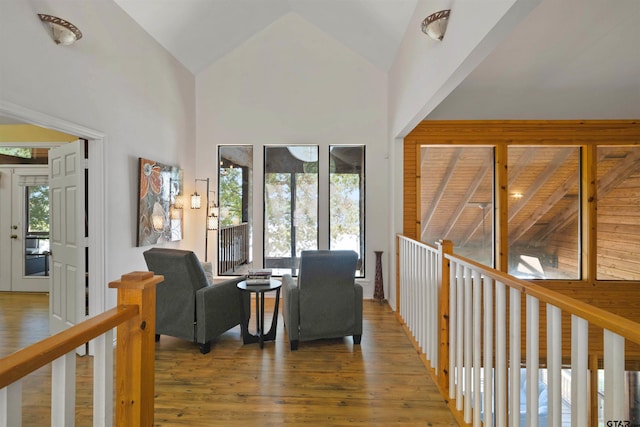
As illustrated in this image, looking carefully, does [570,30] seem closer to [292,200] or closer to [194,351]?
[292,200]

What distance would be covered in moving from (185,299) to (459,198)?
3767 mm

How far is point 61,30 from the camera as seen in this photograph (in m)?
2.36

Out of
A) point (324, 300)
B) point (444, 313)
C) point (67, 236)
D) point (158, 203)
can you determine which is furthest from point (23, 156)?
point (444, 313)

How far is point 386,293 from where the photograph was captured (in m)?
4.62

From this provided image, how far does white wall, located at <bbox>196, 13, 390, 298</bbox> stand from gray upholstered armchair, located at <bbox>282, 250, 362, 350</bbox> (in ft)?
5.95

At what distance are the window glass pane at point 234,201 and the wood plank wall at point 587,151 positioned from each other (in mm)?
2685

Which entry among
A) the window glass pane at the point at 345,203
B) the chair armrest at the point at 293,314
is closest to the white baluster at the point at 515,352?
the chair armrest at the point at 293,314

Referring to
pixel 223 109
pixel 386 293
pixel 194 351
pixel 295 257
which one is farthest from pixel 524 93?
pixel 194 351

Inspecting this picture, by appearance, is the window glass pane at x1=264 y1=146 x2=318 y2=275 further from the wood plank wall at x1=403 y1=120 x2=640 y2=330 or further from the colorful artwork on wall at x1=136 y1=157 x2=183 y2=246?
the wood plank wall at x1=403 y1=120 x2=640 y2=330

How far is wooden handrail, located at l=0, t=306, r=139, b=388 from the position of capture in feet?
2.64

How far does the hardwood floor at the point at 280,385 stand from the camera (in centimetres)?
201

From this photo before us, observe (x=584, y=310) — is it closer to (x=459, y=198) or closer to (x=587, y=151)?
(x=459, y=198)

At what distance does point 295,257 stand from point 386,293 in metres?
1.51

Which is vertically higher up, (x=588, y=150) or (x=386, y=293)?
(x=588, y=150)
